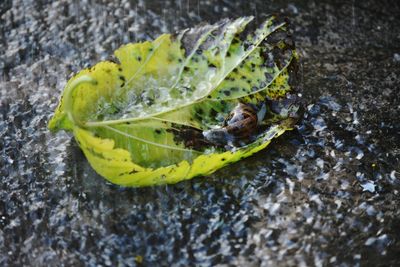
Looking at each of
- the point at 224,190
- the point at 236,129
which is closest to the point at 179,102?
the point at 236,129

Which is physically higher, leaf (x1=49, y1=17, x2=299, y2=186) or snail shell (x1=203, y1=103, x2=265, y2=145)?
leaf (x1=49, y1=17, x2=299, y2=186)

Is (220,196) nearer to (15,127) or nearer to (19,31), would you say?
(15,127)

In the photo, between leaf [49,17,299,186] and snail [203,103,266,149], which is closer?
leaf [49,17,299,186]

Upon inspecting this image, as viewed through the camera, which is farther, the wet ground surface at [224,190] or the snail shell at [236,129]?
the snail shell at [236,129]

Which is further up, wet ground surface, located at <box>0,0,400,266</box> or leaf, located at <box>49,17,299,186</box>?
leaf, located at <box>49,17,299,186</box>

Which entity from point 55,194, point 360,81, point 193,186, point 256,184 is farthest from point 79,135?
point 360,81

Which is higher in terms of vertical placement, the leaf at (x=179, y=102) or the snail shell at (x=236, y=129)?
the leaf at (x=179, y=102)
